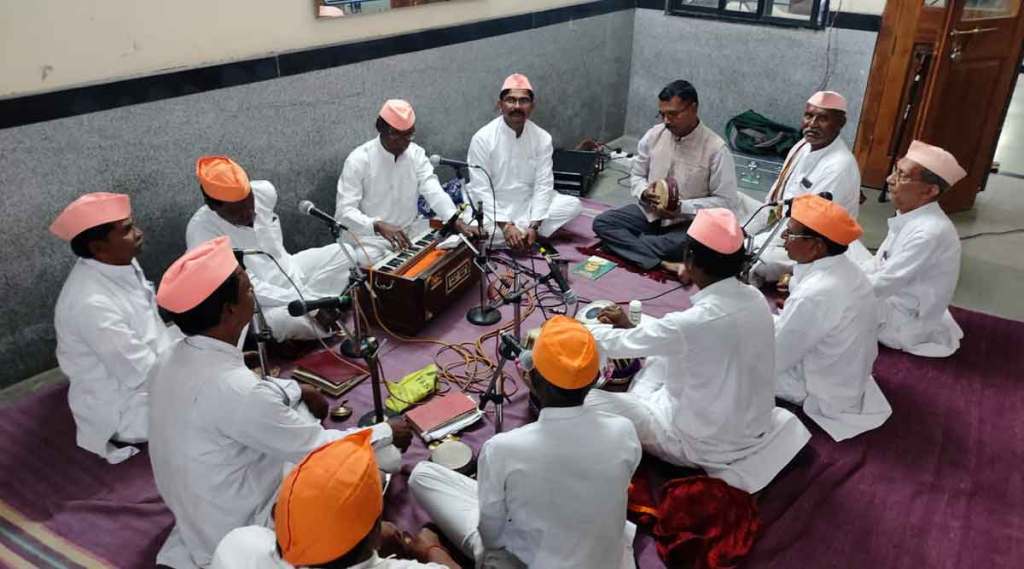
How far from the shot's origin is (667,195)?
4605mm

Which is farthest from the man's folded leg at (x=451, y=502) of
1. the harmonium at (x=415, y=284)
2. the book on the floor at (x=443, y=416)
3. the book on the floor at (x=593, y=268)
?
the book on the floor at (x=593, y=268)

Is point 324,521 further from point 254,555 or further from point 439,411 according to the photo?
point 439,411

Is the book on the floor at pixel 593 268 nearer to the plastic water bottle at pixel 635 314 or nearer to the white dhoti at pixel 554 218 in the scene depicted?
the white dhoti at pixel 554 218

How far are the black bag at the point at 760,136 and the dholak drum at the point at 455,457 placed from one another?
5.12 meters

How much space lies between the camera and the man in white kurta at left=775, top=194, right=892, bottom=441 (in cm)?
298

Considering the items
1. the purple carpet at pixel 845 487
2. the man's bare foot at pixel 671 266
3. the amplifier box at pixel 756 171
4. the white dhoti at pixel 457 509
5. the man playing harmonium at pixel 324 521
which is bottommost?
the purple carpet at pixel 845 487

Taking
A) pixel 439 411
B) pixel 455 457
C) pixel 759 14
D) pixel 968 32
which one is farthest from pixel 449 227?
pixel 759 14

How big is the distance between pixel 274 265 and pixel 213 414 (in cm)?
178

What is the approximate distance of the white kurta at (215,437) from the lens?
205 centimetres

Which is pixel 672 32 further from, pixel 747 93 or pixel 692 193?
pixel 692 193

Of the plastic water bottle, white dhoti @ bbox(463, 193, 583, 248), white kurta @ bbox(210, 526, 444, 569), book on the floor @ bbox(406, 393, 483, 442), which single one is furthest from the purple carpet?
white dhoti @ bbox(463, 193, 583, 248)

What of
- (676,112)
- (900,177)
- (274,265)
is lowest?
(274,265)

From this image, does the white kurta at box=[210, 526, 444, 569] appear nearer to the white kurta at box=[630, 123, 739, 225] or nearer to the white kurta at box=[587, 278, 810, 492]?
the white kurta at box=[587, 278, 810, 492]

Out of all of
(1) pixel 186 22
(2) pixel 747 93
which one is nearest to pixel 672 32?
(2) pixel 747 93
